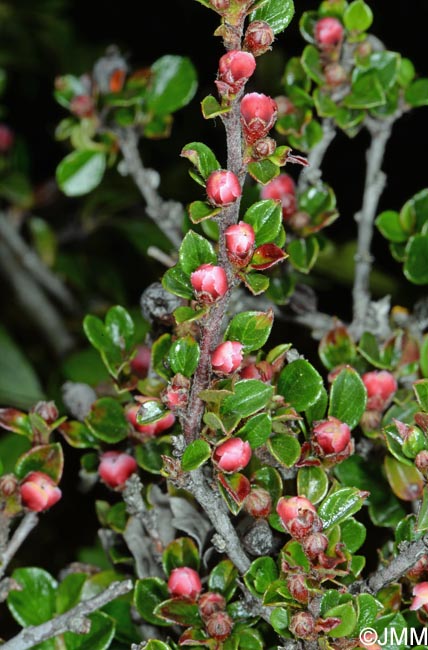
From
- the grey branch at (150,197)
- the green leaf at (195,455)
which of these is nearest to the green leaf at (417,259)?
the grey branch at (150,197)

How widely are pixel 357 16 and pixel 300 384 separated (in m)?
0.47

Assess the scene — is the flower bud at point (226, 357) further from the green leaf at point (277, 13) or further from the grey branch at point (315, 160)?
the grey branch at point (315, 160)

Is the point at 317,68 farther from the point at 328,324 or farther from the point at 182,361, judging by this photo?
the point at 182,361

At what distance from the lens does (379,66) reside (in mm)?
1055

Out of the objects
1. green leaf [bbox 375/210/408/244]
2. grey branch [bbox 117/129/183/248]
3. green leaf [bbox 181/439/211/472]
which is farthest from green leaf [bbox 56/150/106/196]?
green leaf [bbox 181/439/211/472]

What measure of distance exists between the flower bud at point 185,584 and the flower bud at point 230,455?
0.42 ft

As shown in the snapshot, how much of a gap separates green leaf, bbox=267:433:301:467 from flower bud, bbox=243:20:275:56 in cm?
31

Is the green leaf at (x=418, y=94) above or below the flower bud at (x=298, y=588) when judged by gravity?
above

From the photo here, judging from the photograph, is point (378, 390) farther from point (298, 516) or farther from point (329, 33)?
point (329, 33)

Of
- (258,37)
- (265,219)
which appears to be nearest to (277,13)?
(258,37)

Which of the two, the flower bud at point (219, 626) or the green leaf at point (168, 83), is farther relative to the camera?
the green leaf at point (168, 83)

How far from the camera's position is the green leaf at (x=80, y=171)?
3.94ft

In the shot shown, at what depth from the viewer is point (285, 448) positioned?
76 cm

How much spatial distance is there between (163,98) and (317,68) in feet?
0.79
